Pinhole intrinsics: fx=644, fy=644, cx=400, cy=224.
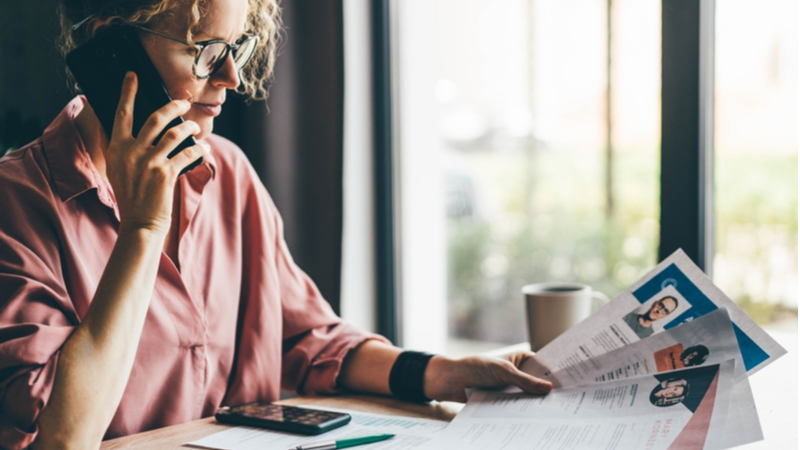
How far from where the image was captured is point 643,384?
0.78 metres

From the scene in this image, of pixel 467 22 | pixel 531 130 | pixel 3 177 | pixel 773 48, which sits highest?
pixel 467 22

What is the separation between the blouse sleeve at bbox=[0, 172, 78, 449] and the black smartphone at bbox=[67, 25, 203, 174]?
Result: 0.49 ft

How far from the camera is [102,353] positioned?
28.7 inches

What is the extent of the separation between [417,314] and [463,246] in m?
1.00

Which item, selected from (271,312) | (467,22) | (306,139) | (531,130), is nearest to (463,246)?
(531,130)

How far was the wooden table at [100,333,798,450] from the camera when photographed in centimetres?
75

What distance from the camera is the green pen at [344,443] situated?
0.71 m

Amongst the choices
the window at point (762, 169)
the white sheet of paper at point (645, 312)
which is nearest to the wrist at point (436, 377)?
the white sheet of paper at point (645, 312)

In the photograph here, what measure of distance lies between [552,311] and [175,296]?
0.61m

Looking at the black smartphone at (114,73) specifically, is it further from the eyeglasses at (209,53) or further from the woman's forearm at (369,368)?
the woman's forearm at (369,368)

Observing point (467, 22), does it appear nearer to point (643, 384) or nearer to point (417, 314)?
point (417, 314)

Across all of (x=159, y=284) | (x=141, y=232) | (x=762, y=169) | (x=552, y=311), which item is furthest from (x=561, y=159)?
(x=141, y=232)

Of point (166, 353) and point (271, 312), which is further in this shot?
point (271, 312)

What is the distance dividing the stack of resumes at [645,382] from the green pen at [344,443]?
0.06m
